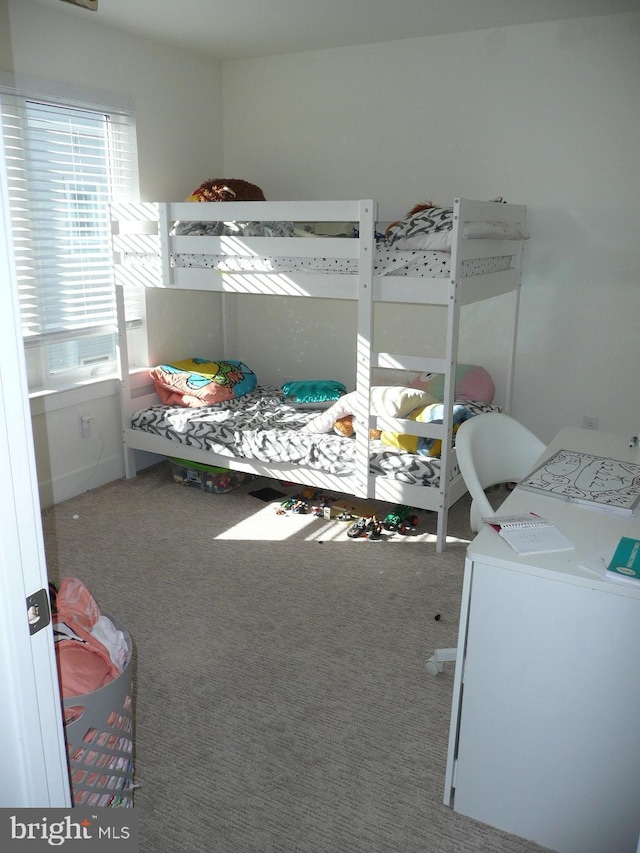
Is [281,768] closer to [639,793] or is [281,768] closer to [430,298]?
[639,793]

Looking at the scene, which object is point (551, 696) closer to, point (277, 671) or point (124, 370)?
point (277, 671)

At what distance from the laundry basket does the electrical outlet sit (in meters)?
2.43

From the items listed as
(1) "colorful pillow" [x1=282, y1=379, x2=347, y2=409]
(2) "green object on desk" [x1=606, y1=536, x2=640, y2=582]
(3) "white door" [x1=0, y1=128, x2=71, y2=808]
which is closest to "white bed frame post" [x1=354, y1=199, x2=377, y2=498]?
(1) "colorful pillow" [x1=282, y1=379, x2=347, y2=409]

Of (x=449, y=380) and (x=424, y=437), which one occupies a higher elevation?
(x=449, y=380)

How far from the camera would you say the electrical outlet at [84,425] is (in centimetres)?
380

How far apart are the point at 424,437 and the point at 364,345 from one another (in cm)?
49

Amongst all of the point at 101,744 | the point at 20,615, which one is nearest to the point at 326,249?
the point at 101,744

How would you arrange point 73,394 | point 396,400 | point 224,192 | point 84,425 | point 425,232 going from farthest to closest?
point 84,425 → point 73,394 → point 224,192 → point 396,400 → point 425,232

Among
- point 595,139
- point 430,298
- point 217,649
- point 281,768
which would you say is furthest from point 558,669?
point 595,139

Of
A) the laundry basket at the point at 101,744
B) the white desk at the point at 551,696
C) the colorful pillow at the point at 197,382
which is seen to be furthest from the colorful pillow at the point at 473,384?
the laundry basket at the point at 101,744

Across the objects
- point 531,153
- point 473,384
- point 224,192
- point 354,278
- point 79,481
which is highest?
point 531,153

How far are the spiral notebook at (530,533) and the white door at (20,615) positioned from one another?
100 cm

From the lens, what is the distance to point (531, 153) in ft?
11.9

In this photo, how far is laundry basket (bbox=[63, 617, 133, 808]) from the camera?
1.45 meters
